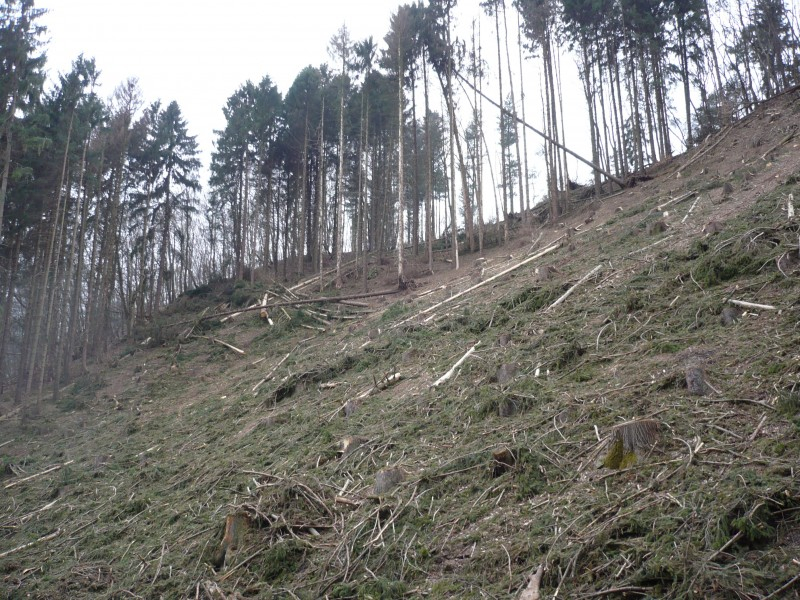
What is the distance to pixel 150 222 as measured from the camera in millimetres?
31906

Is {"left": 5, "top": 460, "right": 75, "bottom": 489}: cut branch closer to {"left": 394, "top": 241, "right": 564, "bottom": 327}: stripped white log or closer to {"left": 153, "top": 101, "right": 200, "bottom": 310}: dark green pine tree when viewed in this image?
{"left": 394, "top": 241, "right": 564, "bottom": 327}: stripped white log

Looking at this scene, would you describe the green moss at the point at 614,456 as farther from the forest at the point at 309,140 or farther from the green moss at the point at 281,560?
the forest at the point at 309,140

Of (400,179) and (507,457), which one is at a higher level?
(400,179)

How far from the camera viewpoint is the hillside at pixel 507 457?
12.5 ft

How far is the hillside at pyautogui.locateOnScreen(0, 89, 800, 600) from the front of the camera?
12.5 ft

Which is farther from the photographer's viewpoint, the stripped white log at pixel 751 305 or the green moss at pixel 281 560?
the stripped white log at pixel 751 305

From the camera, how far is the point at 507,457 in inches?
214

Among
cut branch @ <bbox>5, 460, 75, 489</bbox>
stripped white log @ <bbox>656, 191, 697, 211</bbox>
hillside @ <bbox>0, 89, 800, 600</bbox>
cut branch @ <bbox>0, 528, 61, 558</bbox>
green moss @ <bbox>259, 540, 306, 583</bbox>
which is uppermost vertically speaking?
stripped white log @ <bbox>656, 191, 697, 211</bbox>

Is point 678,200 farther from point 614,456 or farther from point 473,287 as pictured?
point 614,456

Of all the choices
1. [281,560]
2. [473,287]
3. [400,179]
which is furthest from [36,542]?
[400,179]

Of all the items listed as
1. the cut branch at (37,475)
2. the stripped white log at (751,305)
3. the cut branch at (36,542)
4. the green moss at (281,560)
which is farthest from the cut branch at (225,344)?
the stripped white log at (751,305)

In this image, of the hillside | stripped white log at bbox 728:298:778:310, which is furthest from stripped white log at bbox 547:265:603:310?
stripped white log at bbox 728:298:778:310

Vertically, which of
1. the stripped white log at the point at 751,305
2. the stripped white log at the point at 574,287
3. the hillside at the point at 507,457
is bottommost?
Result: the hillside at the point at 507,457

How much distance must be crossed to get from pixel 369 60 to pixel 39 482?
76.5 ft
